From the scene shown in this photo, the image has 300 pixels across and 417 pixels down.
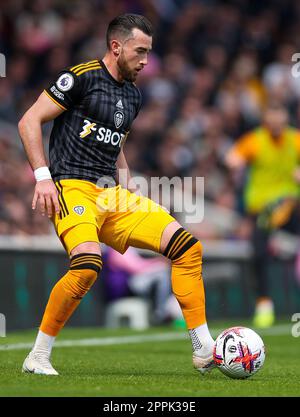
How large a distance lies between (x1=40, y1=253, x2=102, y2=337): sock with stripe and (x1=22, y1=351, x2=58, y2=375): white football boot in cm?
20

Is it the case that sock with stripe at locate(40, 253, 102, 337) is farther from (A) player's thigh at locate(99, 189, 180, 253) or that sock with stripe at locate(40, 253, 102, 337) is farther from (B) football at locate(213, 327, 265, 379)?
(B) football at locate(213, 327, 265, 379)

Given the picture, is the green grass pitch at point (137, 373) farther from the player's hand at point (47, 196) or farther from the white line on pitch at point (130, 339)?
the player's hand at point (47, 196)

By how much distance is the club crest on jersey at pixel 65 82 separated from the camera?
6918 millimetres

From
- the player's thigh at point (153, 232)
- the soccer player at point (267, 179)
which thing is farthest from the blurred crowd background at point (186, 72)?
the player's thigh at point (153, 232)

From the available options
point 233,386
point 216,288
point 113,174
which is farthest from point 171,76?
point 233,386

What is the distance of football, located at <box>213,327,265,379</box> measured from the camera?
22.4 ft

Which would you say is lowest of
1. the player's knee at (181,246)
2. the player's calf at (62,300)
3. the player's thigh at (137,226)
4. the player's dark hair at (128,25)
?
the player's calf at (62,300)

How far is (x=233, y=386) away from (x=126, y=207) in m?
1.47

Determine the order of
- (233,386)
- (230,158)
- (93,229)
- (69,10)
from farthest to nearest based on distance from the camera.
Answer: (69,10) < (230,158) < (93,229) < (233,386)

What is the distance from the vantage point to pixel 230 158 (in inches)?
511

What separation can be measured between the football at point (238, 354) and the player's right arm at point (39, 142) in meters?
1.33

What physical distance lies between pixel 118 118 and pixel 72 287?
1.21 metres

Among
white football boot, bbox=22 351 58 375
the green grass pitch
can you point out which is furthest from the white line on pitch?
white football boot, bbox=22 351 58 375
